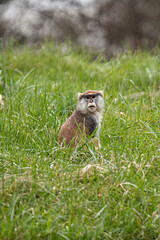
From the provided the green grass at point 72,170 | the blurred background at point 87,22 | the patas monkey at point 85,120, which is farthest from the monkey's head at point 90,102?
the blurred background at point 87,22

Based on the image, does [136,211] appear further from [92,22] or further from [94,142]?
[92,22]

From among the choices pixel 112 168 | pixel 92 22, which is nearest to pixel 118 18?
pixel 92 22

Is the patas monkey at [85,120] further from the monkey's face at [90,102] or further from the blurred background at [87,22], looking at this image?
the blurred background at [87,22]

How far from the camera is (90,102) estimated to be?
307 centimetres

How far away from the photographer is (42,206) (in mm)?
2113

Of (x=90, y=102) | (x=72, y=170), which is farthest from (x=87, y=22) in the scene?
(x=72, y=170)

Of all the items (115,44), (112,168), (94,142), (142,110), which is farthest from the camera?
(115,44)

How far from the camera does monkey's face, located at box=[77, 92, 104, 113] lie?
10.1ft

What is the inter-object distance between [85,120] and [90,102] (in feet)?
0.61

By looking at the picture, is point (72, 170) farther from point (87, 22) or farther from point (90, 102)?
point (87, 22)

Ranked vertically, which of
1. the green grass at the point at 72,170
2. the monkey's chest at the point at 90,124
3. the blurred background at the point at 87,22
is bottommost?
the green grass at the point at 72,170

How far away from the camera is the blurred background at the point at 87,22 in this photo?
6.25 m

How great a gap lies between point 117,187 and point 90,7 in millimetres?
5258

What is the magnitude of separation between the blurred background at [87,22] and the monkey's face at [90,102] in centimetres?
294
